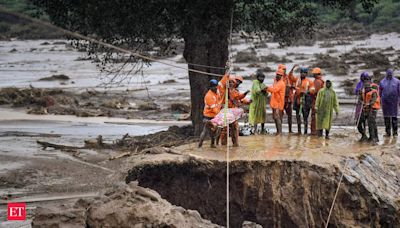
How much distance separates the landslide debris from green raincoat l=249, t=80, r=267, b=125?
6179 mm

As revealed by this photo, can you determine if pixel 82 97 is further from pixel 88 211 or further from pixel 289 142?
pixel 88 211

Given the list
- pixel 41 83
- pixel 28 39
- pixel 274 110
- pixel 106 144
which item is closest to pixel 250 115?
pixel 274 110

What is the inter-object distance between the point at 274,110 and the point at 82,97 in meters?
15.3

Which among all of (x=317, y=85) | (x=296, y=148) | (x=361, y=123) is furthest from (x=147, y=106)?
(x=296, y=148)

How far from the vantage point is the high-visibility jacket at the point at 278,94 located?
13938 mm

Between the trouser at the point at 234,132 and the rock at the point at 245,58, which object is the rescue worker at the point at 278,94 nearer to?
the trouser at the point at 234,132

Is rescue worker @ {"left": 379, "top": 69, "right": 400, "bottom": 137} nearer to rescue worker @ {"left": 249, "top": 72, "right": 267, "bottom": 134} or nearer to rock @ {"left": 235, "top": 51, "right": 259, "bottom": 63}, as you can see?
rescue worker @ {"left": 249, "top": 72, "right": 267, "bottom": 134}

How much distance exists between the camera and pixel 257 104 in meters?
14.4

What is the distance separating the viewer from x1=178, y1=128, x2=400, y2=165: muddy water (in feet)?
37.5

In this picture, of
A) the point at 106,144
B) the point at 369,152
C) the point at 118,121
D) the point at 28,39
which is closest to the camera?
the point at 369,152

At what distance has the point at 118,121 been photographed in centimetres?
2161

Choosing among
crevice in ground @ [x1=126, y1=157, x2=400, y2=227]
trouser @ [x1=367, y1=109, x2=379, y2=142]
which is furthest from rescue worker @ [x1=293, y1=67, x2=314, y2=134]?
crevice in ground @ [x1=126, y1=157, x2=400, y2=227]

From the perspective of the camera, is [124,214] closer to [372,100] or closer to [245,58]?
[372,100]

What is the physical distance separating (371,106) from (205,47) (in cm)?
428
